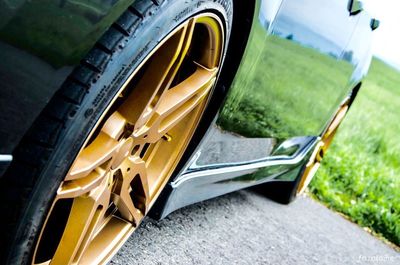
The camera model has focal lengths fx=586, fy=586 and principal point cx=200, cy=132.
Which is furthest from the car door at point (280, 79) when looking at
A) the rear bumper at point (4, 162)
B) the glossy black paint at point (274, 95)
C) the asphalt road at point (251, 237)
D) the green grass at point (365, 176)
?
the green grass at point (365, 176)

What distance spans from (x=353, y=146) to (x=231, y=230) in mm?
4428

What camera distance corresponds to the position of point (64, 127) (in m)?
1.11

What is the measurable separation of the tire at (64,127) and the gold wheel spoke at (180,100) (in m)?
0.36

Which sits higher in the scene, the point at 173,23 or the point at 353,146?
the point at 173,23

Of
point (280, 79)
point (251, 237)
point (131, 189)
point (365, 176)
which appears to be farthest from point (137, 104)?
point (365, 176)

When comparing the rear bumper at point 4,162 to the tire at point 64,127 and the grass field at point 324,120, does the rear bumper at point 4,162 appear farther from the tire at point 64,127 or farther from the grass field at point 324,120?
the grass field at point 324,120

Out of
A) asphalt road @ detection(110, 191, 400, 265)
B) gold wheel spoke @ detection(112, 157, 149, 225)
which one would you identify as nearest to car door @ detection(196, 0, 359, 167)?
gold wheel spoke @ detection(112, 157, 149, 225)

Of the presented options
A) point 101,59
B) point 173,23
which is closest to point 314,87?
point 173,23

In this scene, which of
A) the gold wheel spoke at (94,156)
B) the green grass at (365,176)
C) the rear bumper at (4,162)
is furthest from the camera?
the green grass at (365,176)

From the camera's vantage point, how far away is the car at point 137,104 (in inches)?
40.1

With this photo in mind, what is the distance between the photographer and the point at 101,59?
113 centimetres

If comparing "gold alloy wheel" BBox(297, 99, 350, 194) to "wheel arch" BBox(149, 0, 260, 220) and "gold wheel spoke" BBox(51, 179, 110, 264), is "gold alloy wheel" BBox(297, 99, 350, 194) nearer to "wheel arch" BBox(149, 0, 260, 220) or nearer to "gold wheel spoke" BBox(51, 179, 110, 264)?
"wheel arch" BBox(149, 0, 260, 220)

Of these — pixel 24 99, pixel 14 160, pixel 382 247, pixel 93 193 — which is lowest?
pixel 382 247

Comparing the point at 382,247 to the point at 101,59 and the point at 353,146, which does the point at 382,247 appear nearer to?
the point at 353,146
